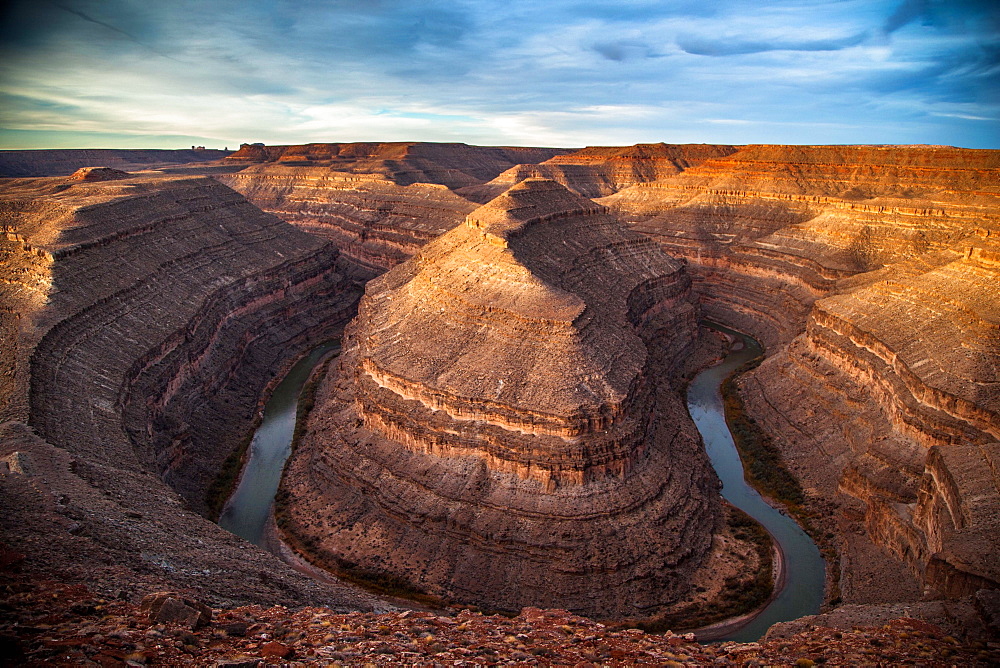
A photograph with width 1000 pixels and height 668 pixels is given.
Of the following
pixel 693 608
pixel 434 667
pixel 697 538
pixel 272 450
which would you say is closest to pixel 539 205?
pixel 272 450

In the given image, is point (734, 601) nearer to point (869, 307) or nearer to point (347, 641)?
point (347, 641)

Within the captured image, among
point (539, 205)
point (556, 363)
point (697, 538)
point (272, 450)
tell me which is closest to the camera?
point (697, 538)

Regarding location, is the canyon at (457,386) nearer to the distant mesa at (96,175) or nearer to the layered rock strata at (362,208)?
the distant mesa at (96,175)

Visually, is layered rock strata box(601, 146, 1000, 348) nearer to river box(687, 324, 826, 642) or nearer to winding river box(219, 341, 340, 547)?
river box(687, 324, 826, 642)

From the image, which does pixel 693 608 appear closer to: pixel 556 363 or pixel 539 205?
pixel 556 363

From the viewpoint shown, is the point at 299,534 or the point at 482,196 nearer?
the point at 299,534

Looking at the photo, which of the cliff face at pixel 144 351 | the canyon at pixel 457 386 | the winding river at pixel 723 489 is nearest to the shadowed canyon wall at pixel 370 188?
the cliff face at pixel 144 351

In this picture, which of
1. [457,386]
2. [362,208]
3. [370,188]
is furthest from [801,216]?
[457,386]
